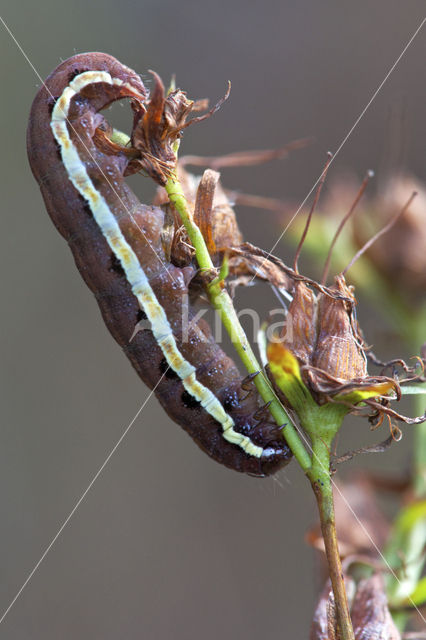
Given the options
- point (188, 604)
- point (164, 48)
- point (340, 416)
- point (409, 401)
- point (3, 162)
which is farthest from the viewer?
point (164, 48)

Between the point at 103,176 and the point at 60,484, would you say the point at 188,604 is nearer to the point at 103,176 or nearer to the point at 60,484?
the point at 60,484

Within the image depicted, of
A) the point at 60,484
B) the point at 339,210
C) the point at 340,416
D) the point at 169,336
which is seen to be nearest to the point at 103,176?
the point at 169,336

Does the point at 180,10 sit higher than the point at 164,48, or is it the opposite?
the point at 180,10

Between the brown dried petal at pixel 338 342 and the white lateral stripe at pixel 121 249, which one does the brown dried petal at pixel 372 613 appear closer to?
the white lateral stripe at pixel 121 249

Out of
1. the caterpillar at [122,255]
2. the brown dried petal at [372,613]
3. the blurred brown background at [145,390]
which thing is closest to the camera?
the brown dried petal at [372,613]

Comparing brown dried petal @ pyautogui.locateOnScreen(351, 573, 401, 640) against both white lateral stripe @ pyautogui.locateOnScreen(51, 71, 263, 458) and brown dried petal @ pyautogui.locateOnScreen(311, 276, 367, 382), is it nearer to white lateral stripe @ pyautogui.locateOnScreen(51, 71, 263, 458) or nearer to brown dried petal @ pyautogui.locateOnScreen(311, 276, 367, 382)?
white lateral stripe @ pyautogui.locateOnScreen(51, 71, 263, 458)

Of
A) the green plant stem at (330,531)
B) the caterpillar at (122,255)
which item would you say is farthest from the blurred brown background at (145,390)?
the green plant stem at (330,531)

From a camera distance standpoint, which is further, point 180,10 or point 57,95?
point 180,10

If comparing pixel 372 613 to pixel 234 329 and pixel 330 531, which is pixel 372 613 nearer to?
pixel 330 531
